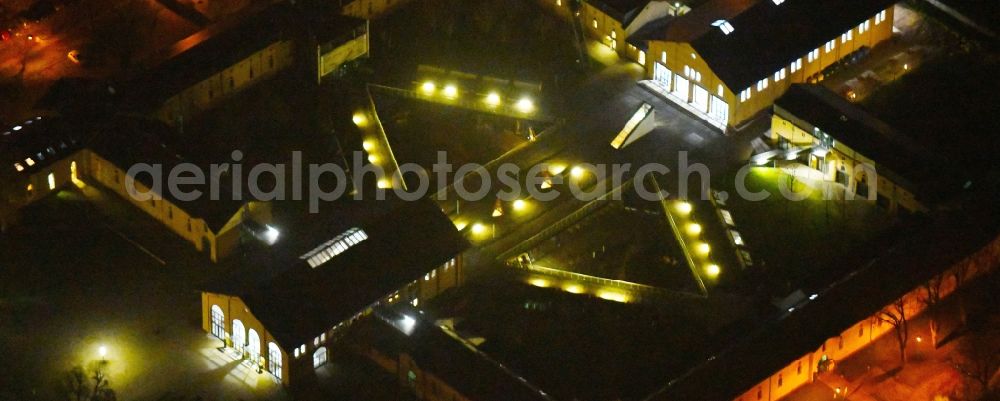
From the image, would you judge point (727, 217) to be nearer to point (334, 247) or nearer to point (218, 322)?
point (334, 247)

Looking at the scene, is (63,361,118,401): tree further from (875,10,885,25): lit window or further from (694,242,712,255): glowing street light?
(875,10,885,25): lit window

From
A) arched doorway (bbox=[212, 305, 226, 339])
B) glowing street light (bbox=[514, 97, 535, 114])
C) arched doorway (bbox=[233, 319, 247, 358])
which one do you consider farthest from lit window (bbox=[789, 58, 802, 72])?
arched doorway (bbox=[212, 305, 226, 339])

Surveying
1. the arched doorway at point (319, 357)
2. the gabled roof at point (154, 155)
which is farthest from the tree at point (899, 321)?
the gabled roof at point (154, 155)

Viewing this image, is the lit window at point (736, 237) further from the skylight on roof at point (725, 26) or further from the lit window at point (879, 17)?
the lit window at point (879, 17)

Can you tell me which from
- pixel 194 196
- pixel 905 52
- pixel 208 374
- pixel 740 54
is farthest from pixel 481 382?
pixel 905 52

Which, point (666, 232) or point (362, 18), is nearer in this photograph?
point (666, 232)

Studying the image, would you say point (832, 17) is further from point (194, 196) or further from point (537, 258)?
point (194, 196)
